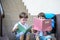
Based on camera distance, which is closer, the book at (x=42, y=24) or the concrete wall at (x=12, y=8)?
the book at (x=42, y=24)

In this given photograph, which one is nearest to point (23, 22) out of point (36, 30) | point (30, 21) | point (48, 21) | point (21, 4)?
point (36, 30)

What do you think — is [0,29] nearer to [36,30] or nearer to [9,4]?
[36,30]

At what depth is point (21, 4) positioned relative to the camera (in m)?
3.56

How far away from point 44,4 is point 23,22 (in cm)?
149

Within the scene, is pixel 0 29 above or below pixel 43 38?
above

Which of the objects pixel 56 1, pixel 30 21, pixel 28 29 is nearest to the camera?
pixel 28 29

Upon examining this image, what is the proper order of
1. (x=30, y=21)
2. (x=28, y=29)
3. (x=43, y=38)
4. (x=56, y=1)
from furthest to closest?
(x=56, y=1) → (x=30, y=21) → (x=28, y=29) → (x=43, y=38)

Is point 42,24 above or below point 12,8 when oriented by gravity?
below

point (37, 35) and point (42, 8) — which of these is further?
point (42, 8)

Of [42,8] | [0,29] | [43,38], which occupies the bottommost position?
[43,38]

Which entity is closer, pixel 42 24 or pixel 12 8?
pixel 42 24

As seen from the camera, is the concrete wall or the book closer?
the book

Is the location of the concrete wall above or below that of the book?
above

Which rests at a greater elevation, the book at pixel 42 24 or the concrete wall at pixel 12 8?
the concrete wall at pixel 12 8
